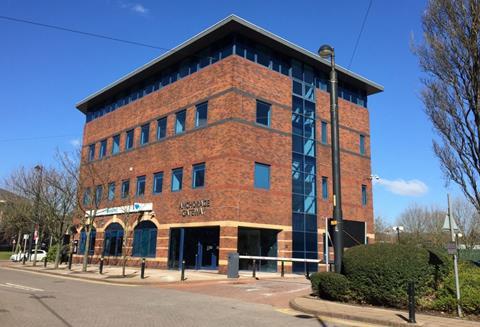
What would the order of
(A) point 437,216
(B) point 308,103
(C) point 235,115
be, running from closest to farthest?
1. (C) point 235,115
2. (B) point 308,103
3. (A) point 437,216

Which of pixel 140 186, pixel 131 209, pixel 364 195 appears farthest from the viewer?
pixel 364 195

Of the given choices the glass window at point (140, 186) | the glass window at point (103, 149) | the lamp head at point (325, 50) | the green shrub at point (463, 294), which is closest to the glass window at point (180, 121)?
the glass window at point (140, 186)

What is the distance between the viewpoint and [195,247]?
96.5 feet

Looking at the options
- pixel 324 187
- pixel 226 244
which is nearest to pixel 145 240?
pixel 226 244

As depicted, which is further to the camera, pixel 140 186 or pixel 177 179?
pixel 140 186

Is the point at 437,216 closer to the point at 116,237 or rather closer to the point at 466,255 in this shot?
the point at 466,255

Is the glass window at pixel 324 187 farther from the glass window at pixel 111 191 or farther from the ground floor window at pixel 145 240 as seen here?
the glass window at pixel 111 191

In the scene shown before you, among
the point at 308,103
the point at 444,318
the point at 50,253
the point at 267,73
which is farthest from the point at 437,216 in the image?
the point at 444,318

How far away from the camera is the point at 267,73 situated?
2994 centimetres

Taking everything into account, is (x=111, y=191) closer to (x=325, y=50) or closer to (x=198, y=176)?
(x=198, y=176)

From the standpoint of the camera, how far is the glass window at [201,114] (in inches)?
1156

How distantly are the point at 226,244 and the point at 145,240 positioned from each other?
8925mm

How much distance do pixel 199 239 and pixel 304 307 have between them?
17271mm

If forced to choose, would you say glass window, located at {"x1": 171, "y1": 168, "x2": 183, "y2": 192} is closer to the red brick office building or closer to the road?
the red brick office building
